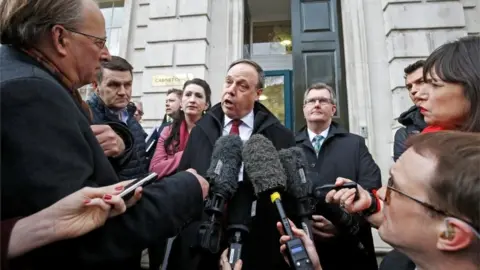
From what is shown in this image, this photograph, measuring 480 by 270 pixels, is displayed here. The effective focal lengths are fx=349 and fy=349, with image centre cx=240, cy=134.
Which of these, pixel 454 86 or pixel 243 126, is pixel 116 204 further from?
pixel 454 86

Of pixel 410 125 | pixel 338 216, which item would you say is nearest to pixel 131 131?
pixel 338 216

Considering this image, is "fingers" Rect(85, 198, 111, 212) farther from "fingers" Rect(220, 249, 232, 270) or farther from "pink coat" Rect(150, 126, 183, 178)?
"pink coat" Rect(150, 126, 183, 178)

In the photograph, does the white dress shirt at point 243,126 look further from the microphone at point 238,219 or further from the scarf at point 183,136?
the scarf at point 183,136

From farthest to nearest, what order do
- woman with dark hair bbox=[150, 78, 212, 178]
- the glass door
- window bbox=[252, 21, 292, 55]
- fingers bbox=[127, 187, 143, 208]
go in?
1. window bbox=[252, 21, 292, 55]
2. the glass door
3. woman with dark hair bbox=[150, 78, 212, 178]
4. fingers bbox=[127, 187, 143, 208]

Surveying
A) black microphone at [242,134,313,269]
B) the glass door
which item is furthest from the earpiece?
the glass door

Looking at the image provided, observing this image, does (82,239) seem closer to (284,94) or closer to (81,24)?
(81,24)

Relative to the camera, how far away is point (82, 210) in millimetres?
A: 1043

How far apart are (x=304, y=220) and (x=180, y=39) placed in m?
5.26

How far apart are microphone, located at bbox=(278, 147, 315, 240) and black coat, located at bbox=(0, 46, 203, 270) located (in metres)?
0.69

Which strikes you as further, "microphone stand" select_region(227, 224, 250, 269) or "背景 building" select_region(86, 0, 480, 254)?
"背景 building" select_region(86, 0, 480, 254)

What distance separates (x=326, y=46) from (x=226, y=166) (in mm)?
5198

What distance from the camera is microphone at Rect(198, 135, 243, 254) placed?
60.0 inches

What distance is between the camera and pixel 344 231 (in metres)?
2.01

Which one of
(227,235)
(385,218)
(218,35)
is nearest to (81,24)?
(227,235)
